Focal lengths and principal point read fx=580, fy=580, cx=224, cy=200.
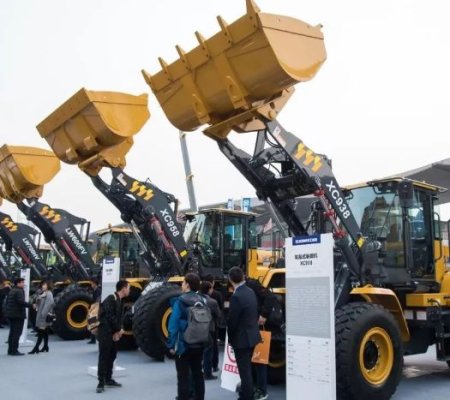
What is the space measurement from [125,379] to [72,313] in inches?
237

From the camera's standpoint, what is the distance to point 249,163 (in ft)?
26.2

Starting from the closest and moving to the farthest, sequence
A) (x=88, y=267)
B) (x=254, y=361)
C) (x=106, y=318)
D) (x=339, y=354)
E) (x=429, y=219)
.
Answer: (x=339, y=354) < (x=254, y=361) < (x=106, y=318) < (x=429, y=219) < (x=88, y=267)

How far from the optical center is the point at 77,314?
46.6 ft

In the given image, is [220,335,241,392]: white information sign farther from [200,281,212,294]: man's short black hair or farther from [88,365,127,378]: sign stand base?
[88,365,127,378]: sign stand base

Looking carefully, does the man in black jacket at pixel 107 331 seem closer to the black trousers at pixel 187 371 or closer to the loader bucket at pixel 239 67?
the black trousers at pixel 187 371

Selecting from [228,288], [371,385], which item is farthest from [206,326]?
[228,288]

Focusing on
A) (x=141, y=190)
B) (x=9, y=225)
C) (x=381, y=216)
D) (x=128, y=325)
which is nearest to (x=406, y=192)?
(x=381, y=216)

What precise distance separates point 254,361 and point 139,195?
17.6ft

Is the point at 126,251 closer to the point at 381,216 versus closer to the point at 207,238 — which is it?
the point at 207,238

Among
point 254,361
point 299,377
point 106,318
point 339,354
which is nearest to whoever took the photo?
point 299,377

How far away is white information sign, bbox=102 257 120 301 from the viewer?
364 inches

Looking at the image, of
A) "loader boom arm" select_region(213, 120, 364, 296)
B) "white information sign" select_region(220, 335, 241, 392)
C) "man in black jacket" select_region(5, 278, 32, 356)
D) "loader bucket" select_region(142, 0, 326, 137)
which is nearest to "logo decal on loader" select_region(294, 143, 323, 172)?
"loader boom arm" select_region(213, 120, 364, 296)

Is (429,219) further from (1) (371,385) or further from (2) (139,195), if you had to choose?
(2) (139,195)

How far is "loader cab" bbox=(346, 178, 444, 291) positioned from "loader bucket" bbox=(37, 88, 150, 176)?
461 centimetres
